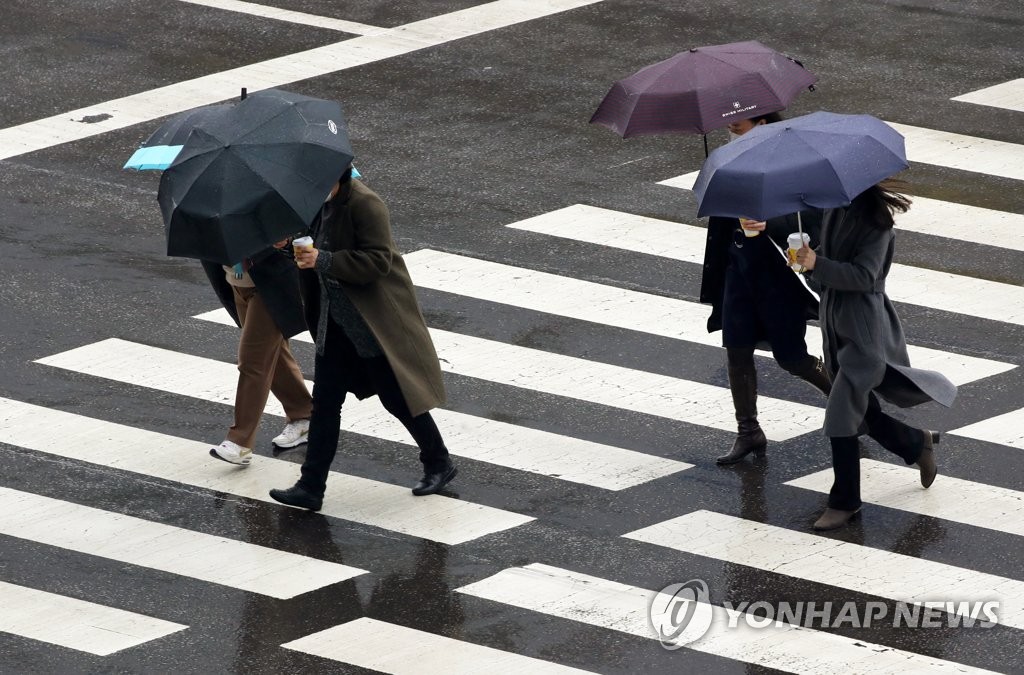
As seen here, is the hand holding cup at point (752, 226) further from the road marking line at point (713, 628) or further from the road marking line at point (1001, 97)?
the road marking line at point (1001, 97)

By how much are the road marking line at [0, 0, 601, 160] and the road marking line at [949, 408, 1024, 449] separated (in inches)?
282

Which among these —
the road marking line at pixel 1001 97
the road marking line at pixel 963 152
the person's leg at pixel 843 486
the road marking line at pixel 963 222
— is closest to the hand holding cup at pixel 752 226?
the person's leg at pixel 843 486

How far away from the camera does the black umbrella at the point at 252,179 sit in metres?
8.40

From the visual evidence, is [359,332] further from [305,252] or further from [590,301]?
[590,301]

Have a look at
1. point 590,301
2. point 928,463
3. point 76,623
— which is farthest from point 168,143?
point 928,463

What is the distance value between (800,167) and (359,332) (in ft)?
6.92

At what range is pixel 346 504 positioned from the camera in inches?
364

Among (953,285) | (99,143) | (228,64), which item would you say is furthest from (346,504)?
(228,64)

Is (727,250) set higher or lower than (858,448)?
higher

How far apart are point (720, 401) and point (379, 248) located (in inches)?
94.0

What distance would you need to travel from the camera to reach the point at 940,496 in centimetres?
923

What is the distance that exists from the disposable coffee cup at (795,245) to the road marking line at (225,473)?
170 centimetres

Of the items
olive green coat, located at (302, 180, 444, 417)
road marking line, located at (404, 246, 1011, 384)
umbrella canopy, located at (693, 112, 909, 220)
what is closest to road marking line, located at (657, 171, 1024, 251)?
road marking line, located at (404, 246, 1011, 384)
